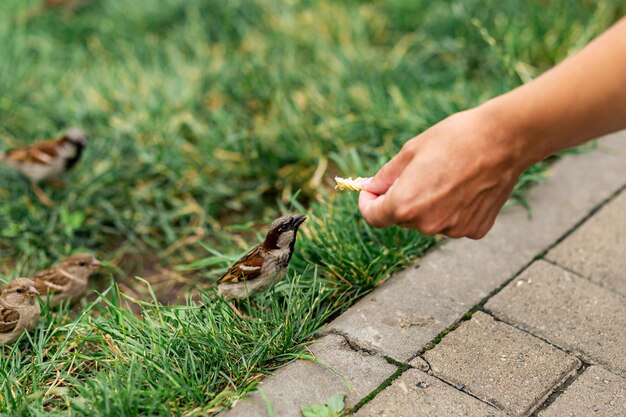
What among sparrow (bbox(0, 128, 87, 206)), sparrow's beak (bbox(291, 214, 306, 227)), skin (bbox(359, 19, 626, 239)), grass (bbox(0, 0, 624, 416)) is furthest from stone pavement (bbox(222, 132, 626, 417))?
sparrow (bbox(0, 128, 87, 206))

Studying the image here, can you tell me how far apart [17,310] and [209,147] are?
211 cm

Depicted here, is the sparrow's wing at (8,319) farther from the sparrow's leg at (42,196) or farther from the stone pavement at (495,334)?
the sparrow's leg at (42,196)

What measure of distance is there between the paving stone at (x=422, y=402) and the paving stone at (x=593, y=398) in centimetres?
26

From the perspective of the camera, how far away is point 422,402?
3.00m

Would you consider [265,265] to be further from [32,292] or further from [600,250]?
[600,250]

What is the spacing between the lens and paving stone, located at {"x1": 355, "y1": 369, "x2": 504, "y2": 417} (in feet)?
9.68

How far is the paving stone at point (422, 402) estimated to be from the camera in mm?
2949

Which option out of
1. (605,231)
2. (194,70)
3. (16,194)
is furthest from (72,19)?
(605,231)

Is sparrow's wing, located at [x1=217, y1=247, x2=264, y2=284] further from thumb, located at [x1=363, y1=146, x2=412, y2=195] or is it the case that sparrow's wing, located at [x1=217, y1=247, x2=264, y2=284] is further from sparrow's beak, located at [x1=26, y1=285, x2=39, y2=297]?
sparrow's beak, located at [x1=26, y1=285, x2=39, y2=297]

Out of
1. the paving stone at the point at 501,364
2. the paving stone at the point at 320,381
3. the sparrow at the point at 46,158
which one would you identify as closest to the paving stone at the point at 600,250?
the paving stone at the point at 501,364

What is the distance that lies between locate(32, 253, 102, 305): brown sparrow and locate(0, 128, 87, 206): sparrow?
0.84 metres

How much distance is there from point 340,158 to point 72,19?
402cm

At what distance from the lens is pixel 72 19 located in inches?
301

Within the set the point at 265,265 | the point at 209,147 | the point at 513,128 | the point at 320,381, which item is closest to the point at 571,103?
the point at 513,128
